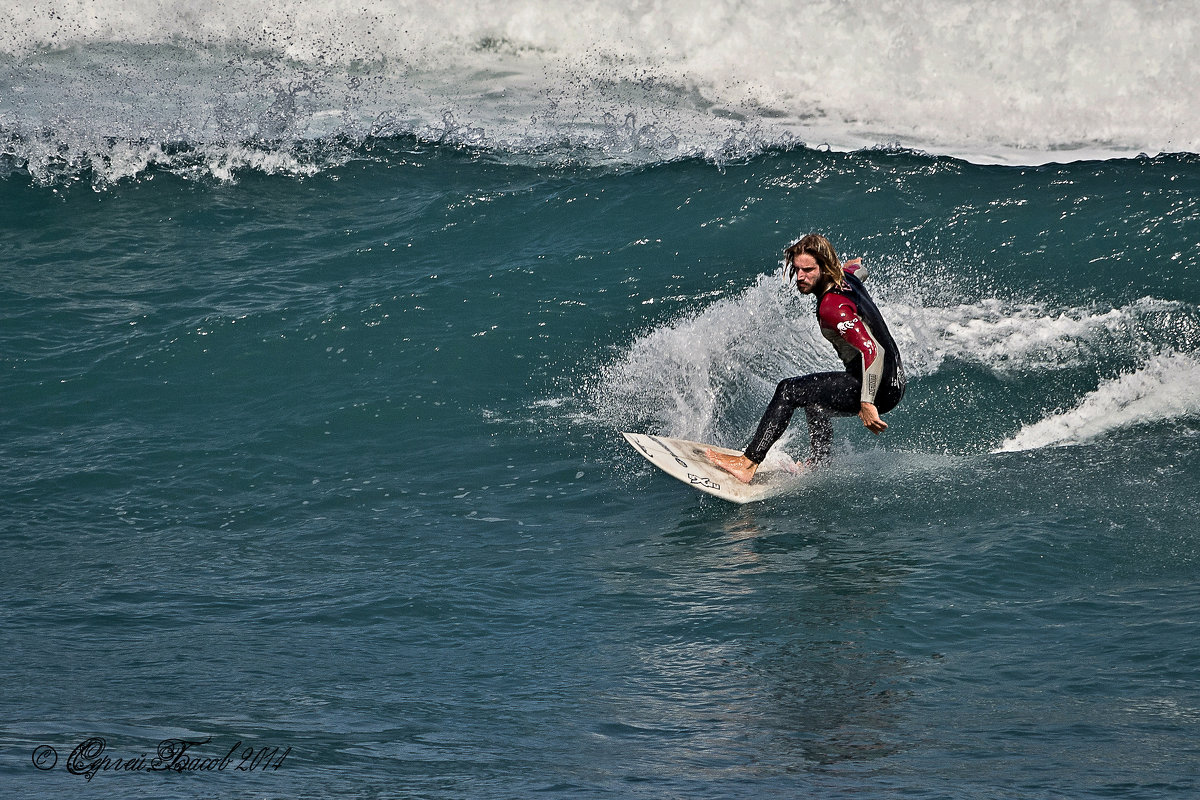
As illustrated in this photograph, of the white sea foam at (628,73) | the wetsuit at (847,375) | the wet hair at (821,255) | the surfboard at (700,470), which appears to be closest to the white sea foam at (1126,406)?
the wetsuit at (847,375)

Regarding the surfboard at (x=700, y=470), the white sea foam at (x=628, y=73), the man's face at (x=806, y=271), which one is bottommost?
the surfboard at (x=700, y=470)

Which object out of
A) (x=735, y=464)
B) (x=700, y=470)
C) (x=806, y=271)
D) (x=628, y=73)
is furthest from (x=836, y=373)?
(x=628, y=73)

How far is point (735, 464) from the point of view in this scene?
7.76 meters

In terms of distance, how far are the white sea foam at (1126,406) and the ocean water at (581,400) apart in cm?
5

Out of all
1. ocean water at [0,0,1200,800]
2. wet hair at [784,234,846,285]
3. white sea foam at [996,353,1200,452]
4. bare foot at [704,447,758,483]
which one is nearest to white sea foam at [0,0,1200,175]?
ocean water at [0,0,1200,800]

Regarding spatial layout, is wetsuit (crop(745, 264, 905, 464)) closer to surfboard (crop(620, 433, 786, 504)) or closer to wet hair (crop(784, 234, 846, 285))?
wet hair (crop(784, 234, 846, 285))

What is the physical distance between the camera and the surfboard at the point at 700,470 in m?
7.64

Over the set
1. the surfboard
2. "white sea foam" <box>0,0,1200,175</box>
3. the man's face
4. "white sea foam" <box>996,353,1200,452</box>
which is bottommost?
the surfboard

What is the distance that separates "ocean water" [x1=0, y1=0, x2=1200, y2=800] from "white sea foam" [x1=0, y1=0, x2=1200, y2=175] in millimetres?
73

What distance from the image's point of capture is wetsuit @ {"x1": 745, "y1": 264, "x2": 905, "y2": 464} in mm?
7285

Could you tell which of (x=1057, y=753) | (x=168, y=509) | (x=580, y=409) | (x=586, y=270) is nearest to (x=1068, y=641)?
(x=1057, y=753)

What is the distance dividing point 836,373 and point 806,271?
0.73m

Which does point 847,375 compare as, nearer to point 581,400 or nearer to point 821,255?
point 821,255

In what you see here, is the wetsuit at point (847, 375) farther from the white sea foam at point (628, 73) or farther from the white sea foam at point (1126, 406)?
the white sea foam at point (628, 73)
